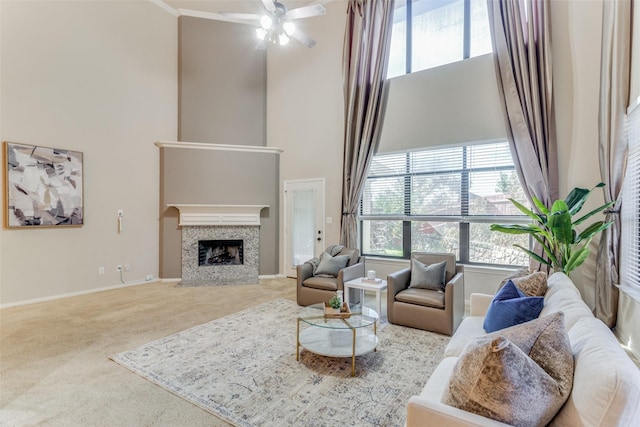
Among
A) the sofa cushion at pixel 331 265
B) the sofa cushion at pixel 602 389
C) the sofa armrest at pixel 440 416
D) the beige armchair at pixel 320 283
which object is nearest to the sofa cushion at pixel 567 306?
the sofa cushion at pixel 602 389

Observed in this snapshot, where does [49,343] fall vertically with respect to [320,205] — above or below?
below

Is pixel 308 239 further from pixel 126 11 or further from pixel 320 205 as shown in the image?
pixel 126 11

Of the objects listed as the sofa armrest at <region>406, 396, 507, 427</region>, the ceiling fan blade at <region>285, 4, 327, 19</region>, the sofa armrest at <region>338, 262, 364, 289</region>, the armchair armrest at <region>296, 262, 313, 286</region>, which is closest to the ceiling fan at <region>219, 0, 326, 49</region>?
the ceiling fan blade at <region>285, 4, 327, 19</region>

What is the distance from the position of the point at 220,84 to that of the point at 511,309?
22.2 ft

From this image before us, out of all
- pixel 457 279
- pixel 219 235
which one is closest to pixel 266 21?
pixel 219 235

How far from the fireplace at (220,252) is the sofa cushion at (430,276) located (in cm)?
386

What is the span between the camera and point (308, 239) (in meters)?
6.59

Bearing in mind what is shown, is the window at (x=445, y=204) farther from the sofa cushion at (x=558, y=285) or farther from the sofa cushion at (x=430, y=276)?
the sofa cushion at (x=558, y=285)

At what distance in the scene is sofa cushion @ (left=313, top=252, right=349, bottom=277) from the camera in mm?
4805

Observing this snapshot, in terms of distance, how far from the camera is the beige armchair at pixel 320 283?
14.9 feet

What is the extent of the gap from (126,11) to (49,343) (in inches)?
228

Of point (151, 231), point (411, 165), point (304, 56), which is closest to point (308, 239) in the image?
point (411, 165)

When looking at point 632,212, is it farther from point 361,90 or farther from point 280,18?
point 280,18

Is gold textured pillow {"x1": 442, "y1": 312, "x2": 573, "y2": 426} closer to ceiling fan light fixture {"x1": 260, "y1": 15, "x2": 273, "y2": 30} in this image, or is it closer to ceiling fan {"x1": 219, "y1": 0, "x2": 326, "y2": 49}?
ceiling fan {"x1": 219, "y1": 0, "x2": 326, "y2": 49}
